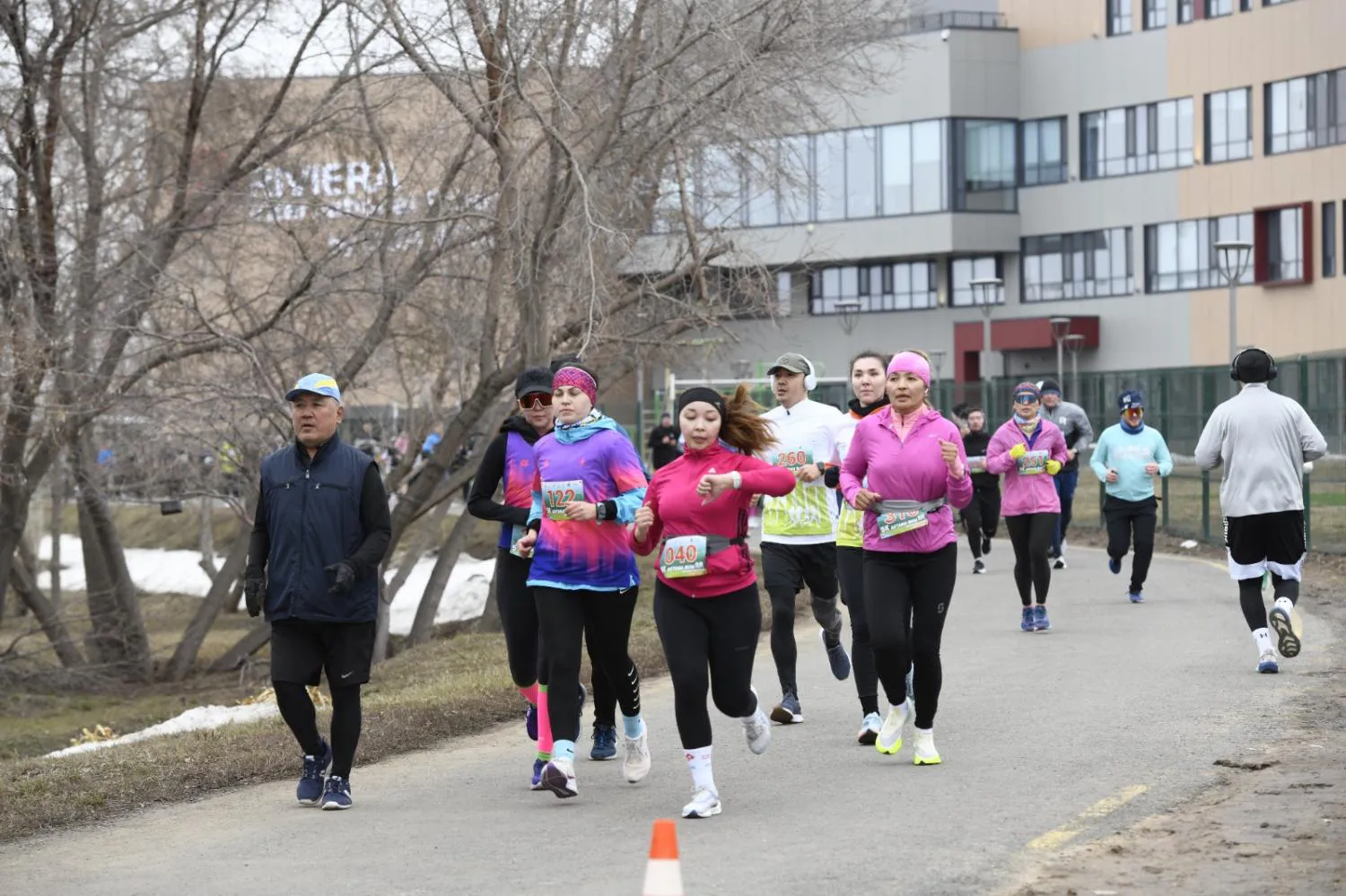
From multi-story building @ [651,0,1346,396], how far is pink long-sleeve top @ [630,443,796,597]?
43814mm

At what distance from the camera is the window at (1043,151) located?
60.7m

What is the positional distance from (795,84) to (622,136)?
175 centimetres

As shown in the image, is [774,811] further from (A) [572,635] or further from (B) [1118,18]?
(B) [1118,18]

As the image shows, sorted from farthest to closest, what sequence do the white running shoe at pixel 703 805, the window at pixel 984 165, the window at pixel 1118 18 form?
the window at pixel 984 165 → the window at pixel 1118 18 → the white running shoe at pixel 703 805

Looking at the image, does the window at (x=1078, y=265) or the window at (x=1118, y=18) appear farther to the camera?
the window at (x=1078, y=265)

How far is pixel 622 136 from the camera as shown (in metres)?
18.8

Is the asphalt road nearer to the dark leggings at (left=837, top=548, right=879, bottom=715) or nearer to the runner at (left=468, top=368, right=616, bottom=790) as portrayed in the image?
the dark leggings at (left=837, top=548, right=879, bottom=715)

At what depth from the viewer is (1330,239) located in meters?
53.8

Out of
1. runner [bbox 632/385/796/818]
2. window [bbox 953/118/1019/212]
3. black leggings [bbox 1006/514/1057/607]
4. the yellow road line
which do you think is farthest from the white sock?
window [bbox 953/118/1019/212]

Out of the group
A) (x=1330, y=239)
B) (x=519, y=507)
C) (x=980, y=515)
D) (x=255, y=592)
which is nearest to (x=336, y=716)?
(x=255, y=592)

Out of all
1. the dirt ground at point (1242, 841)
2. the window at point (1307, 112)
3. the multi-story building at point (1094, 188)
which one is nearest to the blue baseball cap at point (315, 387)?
the dirt ground at point (1242, 841)

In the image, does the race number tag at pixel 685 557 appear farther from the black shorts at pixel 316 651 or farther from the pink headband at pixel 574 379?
the black shorts at pixel 316 651

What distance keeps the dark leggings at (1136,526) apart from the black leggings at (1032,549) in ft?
7.45

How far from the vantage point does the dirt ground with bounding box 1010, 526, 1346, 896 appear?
6418mm
